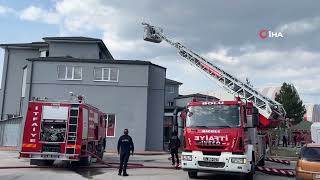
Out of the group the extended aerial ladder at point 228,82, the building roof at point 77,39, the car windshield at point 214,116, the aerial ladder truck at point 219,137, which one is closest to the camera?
the aerial ladder truck at point 219,137

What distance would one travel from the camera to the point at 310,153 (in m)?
12.4

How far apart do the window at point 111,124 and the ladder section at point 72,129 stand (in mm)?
14541

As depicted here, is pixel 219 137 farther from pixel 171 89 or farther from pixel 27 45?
pixel 171 89

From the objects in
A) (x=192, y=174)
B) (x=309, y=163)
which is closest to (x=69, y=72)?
(x=192, y=174)

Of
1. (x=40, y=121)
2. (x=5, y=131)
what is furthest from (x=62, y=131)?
(x=5, y=131)

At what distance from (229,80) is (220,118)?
14492 millimetres

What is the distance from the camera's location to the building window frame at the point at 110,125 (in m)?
31.5

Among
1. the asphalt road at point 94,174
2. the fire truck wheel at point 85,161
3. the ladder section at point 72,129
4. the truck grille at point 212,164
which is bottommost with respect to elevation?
the asphalt road at point 94,174

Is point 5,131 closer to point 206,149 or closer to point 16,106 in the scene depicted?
point 16,106

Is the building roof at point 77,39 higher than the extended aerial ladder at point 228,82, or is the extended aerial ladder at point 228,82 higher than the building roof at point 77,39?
the building roof at point 77,39

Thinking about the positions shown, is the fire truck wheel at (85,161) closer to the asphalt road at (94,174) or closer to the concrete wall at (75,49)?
the asphalt road at (94,174)

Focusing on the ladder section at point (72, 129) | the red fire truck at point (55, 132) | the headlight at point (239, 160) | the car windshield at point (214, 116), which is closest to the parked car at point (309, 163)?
the headlight at point (239, 160)

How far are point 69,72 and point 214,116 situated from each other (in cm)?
2041

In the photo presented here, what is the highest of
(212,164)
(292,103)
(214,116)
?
(292,103)
